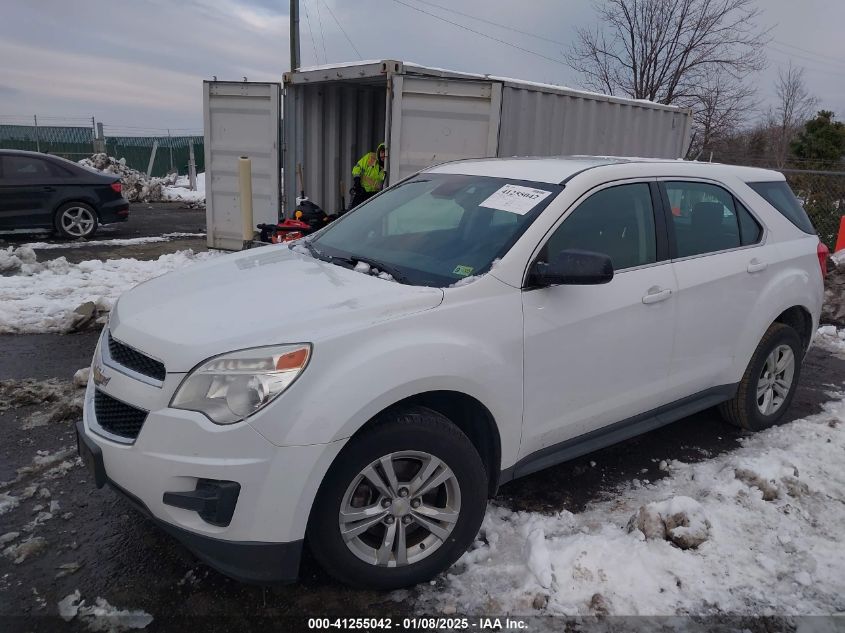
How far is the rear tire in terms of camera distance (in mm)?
4234

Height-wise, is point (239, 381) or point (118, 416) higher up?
point (239, 381)

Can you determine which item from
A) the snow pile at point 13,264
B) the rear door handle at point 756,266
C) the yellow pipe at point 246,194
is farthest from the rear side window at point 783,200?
the snow pile at point 13,264

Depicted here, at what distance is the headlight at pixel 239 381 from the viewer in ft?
7.66

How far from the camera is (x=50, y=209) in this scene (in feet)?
38.2

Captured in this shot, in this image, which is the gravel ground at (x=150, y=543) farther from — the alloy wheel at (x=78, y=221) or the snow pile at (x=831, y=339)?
the alloy wheel at (x=78, y=221)

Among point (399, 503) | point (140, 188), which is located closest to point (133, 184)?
point (140, 188)

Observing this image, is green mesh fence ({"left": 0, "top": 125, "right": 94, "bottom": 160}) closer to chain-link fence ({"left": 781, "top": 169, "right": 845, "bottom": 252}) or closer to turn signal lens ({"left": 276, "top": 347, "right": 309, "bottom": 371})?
chain-link fence ({"left": 781, "top": 169, "right": 845, "bottom": 252})

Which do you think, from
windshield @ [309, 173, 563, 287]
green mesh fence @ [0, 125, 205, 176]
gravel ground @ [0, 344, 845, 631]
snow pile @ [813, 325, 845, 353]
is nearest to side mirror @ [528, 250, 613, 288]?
windshield @ [309, 173, 563, 287]

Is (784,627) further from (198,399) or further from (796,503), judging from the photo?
(198,399)

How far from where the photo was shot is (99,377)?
2.77m

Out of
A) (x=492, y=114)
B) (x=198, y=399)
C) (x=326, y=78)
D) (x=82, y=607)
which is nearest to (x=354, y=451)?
(x=198, y=399)

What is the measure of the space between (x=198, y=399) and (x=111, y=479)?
575 millimetres

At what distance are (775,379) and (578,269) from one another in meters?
2.45

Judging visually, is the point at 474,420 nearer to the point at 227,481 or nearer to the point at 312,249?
the point at 227,481
